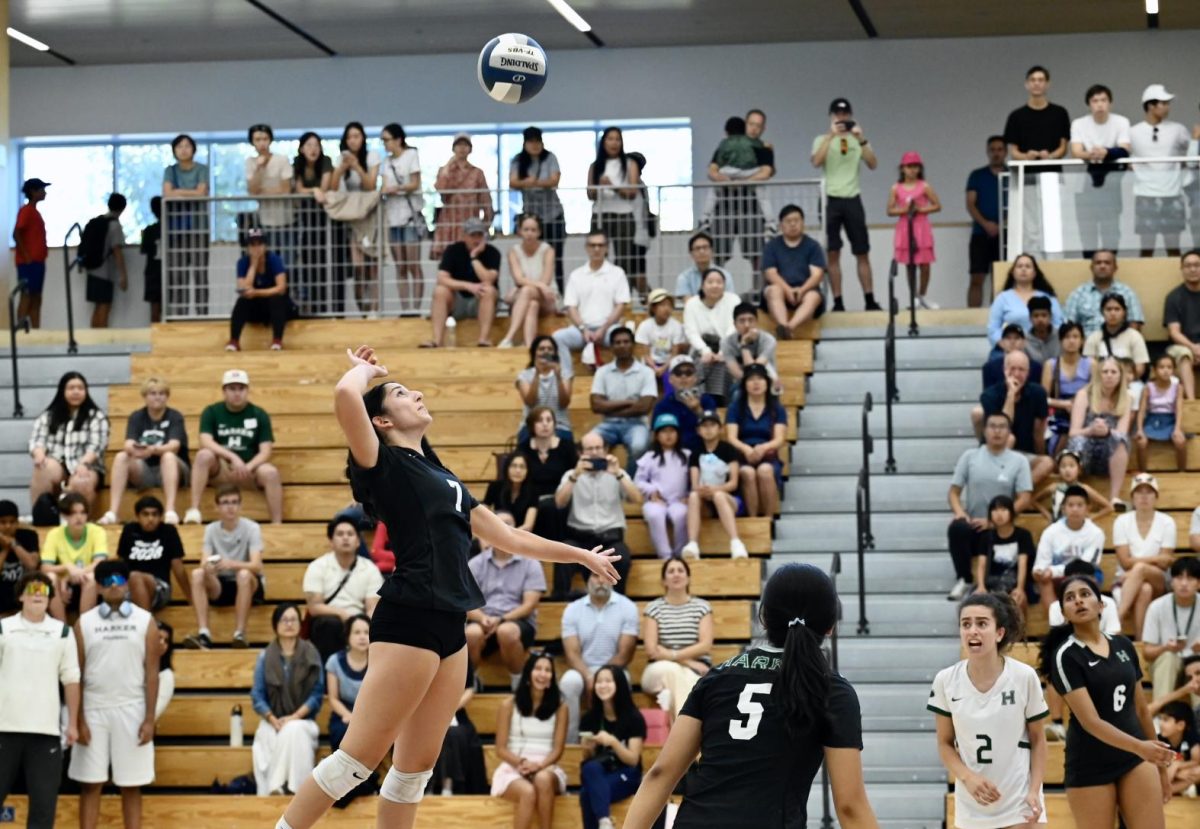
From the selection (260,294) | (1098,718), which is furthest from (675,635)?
(260,294)

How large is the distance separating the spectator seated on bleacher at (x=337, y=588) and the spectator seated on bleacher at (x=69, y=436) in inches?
115

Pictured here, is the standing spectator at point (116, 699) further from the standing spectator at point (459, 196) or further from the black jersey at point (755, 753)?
the black jersey at point (755, 753)

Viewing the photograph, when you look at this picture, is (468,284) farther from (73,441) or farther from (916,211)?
(916,211)

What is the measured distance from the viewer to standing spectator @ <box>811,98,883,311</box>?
1812 centimetres

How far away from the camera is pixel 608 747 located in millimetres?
11914

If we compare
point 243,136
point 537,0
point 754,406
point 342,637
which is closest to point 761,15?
point 537,0

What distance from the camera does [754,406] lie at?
1485 cm

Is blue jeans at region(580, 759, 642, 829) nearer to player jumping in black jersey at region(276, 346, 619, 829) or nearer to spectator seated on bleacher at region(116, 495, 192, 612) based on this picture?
spectator seated on bleacher at region(116, 495, 192, 612)

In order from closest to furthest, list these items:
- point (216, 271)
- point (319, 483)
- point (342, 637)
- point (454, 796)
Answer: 1. point (454, 796)
2. point (342, 637)
3. point (319, 483)
4. point (216, 271)

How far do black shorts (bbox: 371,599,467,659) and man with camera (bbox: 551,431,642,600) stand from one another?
770 centimetres

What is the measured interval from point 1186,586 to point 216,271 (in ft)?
36.0

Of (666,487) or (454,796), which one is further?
(666,487)

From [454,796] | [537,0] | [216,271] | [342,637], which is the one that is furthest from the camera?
[537,0]

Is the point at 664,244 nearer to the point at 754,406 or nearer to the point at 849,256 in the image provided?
the point at 849,256
